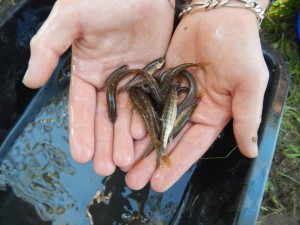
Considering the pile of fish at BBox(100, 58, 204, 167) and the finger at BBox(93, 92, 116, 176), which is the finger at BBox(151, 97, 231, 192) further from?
the finger at BBox(93, 92, 116, 176)

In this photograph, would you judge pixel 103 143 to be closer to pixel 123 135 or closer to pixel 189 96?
pixel 123 135

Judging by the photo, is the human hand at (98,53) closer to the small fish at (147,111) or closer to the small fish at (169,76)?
the small fish at (147,111)

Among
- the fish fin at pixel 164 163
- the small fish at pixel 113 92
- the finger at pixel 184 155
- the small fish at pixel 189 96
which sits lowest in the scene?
the finger at pixel 184 155

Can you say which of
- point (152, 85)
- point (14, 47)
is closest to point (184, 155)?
point (152, 85)

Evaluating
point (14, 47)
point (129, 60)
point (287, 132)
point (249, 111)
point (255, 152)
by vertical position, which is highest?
point (14, 47)

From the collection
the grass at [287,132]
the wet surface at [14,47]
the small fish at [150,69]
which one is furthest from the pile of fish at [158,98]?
the grass at [287,132]

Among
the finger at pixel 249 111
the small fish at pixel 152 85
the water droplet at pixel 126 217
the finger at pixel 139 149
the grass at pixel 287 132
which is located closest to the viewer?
the finger at pixel 249 111

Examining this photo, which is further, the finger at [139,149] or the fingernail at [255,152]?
the finger at [139,149]
